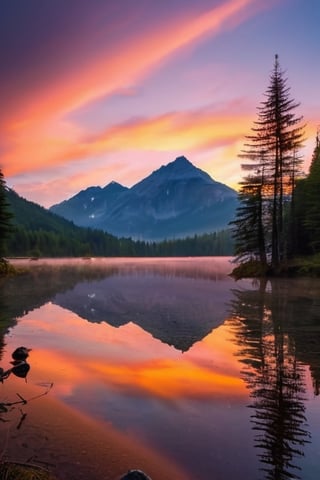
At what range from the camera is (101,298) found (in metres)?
29.3

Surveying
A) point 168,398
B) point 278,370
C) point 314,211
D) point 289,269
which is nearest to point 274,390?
point 278,370

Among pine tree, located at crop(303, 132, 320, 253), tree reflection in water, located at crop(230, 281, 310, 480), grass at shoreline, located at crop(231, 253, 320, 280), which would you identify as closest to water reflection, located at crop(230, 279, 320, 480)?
tree reflection in water, located at crop(230, 281, 310, 480)

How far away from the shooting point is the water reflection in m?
6.46

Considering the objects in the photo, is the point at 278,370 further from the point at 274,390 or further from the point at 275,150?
the point at 275,150

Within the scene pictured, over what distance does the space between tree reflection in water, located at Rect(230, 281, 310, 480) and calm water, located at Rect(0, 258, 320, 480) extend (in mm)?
26

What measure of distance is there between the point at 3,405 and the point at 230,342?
8.72 m

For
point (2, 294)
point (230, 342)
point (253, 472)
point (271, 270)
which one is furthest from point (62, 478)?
point (271, 270)

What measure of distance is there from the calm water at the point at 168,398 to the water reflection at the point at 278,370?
3cm

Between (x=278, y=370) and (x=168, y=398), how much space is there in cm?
355

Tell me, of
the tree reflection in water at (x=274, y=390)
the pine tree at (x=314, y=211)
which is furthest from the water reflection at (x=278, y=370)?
the pine tree at (x=314, y=211)

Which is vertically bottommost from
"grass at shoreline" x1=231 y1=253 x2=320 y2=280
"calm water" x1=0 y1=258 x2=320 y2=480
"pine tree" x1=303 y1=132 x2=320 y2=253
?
"calm water" x1=0 y1=258 x2=320 y2=480

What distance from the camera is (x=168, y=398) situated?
9031 millimetres

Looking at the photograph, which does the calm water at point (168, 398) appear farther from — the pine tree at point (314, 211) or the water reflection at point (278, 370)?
the pine tree at point (314, 211)

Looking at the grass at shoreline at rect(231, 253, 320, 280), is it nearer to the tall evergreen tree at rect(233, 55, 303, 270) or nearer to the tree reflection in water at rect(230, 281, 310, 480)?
the tall evergreen tree at rect(233, 55, 303, 270)
